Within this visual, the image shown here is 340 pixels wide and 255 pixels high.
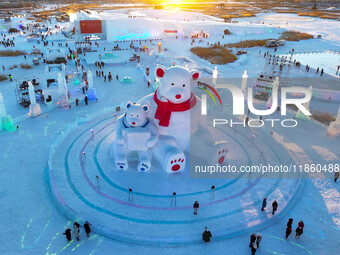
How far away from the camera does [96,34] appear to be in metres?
50.6

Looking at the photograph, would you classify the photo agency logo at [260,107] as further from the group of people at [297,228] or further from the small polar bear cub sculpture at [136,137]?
the group of people at [297,228]

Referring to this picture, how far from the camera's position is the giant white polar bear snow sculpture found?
39.6 ft

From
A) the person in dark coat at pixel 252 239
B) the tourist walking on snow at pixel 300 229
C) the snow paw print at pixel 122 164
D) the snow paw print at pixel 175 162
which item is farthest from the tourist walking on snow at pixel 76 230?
the tourist walking on snow at pixel 300 229

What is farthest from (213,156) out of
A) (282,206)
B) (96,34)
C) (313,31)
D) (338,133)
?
(313,31)

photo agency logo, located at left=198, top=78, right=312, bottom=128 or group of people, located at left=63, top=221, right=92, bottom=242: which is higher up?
photo agency logo, located at left=198, top=78, right=312, bottom=128

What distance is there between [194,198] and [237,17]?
88.1 m

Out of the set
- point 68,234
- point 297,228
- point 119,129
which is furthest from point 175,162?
point 297,228

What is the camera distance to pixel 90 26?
48.7 m

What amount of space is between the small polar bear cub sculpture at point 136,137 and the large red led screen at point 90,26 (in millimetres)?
40860

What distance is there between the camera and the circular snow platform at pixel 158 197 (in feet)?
34.1

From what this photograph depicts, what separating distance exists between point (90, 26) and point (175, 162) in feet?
143

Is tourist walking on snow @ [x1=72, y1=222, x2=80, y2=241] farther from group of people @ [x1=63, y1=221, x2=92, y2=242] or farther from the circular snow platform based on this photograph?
the circular snow platform

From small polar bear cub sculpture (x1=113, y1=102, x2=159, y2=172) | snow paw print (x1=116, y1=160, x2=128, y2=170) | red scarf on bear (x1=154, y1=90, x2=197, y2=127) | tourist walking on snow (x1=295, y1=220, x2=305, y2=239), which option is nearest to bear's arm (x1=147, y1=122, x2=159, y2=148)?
small polar bear cub sculpture (x1=113, y1=102, x2=159, y2=172)

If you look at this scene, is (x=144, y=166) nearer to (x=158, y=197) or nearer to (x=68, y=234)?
(x=158, y=197)
